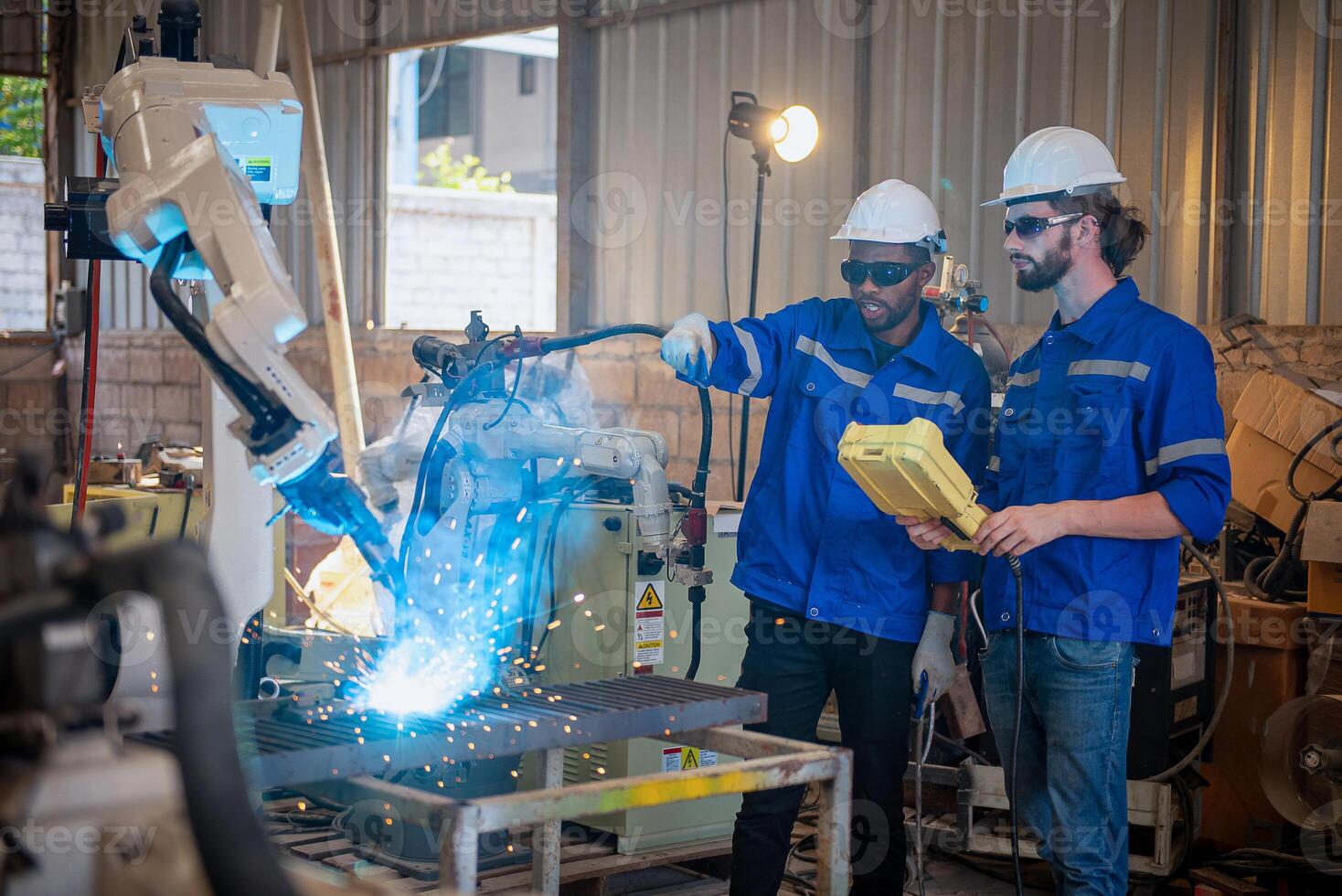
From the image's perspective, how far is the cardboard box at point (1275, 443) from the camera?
341cm

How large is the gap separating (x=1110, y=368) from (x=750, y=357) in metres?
0.66

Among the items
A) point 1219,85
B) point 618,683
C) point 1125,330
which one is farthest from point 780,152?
point 618,683

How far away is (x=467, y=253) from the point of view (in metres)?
11.1

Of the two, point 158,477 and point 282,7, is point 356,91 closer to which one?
point 282,7

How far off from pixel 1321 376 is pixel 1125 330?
6.20 feet

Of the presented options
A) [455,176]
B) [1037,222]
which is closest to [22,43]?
[1037,222]

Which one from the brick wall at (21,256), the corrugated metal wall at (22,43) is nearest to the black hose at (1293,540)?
the corrugated metal wall at (22,43)

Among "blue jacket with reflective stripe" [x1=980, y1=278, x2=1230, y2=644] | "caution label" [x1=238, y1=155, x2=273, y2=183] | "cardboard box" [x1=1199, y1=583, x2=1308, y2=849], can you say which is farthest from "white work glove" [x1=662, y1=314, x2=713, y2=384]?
"cardboard box" [x1=1199, y1=583, x2=1308, y2=849]

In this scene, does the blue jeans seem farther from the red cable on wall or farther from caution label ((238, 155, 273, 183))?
the red cable on wall

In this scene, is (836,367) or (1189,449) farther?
(836,367)

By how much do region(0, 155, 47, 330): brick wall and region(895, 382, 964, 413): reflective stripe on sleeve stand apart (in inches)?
338

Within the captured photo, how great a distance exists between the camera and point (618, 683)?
6.60ft

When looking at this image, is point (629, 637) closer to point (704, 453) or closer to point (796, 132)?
point (704, 453)

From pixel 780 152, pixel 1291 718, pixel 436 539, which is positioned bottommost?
pixel 1291 718
